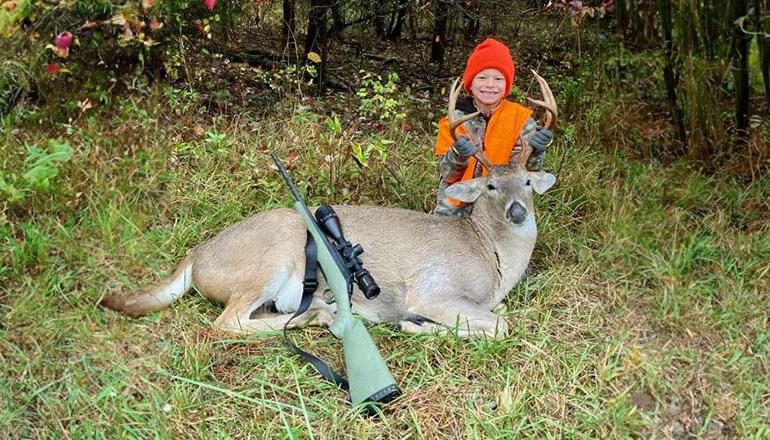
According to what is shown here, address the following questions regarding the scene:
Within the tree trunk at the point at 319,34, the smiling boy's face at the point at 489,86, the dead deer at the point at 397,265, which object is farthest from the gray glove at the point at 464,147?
the tree trunk at the point at 319,34

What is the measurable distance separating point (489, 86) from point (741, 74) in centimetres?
215

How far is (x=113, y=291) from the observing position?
13.4 feet

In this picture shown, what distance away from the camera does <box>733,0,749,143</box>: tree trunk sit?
5.05 meters

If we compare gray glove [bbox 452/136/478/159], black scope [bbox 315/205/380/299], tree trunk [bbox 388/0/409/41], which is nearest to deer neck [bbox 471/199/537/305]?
gray glove [bbox 452/136/478/159]

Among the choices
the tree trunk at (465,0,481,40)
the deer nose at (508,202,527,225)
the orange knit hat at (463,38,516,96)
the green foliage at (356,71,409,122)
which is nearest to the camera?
the deer nose at (508,202,527,225)

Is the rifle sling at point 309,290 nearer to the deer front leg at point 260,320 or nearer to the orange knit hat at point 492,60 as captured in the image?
the deer front leg at point 260,320

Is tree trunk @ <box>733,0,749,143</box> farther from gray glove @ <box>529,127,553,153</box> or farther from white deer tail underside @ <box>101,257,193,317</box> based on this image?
white deer tail underside @ <box>101,257,193,317</box>

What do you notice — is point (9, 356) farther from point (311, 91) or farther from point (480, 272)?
point (311, 91)

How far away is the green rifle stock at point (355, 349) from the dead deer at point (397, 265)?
1.10 ft

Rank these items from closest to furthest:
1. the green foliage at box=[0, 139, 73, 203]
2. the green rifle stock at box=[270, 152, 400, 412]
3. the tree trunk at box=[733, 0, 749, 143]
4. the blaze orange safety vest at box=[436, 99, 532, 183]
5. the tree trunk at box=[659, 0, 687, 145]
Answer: the green rifle stock at box=[270, 152, 400, 412] < the green foliage at box=[0, 139, 73, 203] < the blaze orange safety vest at box=[436, 99, 532, 183] < the tree trunk at box=[733, 0, 749, 143] < the tree trunk at box=[659, 0, 687, 145]

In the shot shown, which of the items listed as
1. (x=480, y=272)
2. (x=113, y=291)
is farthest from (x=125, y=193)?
(x=480, y=272)

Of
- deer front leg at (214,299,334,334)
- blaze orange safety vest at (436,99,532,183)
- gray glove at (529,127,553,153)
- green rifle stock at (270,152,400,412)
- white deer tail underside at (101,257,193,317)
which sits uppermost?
gray glove at (529,127,553,153)

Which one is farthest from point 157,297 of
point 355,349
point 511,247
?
point 511,247

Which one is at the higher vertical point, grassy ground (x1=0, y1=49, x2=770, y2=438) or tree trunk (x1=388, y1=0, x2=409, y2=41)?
tree trunk (x1=388, y1=0, x2=409, y2=41)
